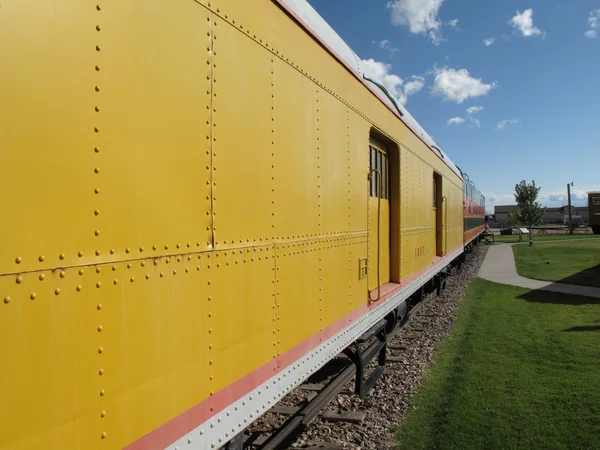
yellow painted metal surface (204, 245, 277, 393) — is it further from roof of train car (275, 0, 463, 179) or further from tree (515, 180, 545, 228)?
tree (515, 180, 545, 228)

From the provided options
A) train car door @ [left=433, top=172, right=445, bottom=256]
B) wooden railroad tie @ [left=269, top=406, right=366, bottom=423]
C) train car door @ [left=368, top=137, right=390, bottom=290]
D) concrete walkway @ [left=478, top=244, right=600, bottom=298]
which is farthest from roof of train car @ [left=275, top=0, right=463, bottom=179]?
concrete walkway @ [left=478, top=244, right=600, bottom=298]

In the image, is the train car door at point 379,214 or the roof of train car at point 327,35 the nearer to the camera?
the roof of train car at point 327,35

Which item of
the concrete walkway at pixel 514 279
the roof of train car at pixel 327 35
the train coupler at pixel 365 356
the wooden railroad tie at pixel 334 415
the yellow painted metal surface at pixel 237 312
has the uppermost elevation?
the roof of train car at pixel 327 35

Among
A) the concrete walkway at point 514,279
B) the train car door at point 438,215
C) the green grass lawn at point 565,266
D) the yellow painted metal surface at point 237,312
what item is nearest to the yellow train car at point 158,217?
the yellow painted metal surface at point 237,312

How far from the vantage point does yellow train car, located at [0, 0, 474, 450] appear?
1.25m

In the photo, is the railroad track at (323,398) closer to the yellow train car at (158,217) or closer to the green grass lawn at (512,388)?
the green grass lawn at (512,388)

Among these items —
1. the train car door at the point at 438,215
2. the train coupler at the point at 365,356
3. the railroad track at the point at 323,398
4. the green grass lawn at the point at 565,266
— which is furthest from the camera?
the green grass lawn at the point at 565,266

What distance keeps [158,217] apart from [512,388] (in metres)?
5.31

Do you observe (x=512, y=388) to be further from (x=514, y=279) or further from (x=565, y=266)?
(x=565, y=266)

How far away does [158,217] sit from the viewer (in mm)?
1678

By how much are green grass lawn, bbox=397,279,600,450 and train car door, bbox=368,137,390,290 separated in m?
1.54

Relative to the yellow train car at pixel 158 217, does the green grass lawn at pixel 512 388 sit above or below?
below

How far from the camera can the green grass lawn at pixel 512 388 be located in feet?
14.2

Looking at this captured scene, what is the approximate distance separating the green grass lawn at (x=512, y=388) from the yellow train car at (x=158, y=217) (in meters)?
2.27
